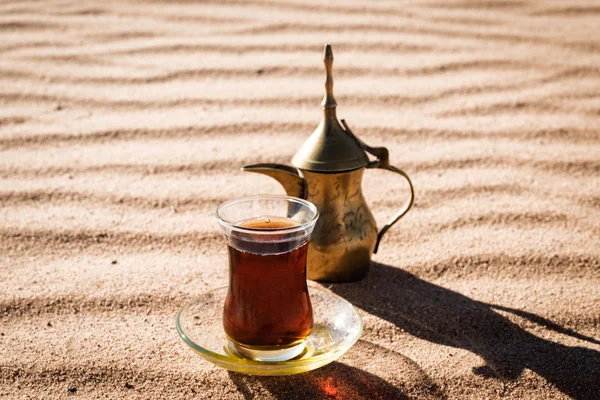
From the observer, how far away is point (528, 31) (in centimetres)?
348

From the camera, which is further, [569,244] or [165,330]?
[569,244]

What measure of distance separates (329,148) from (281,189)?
2.01 feet

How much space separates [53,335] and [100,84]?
1.59m

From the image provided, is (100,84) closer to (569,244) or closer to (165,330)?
(165,330)

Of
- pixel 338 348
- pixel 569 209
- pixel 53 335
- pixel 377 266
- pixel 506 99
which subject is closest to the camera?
pixel 338 348

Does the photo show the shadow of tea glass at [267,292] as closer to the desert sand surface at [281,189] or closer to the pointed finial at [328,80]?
the desert sand surface at [281,189]

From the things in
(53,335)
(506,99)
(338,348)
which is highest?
(506,99)

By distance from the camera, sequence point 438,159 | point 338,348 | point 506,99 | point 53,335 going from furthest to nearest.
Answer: point 506,99, point 438,159, point 53,335, point 338,348

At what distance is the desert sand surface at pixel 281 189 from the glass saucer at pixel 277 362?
0.27ft

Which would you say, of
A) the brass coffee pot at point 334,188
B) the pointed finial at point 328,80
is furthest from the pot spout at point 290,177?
the pointed finial at point 328,80

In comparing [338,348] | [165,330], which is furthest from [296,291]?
[165,330]

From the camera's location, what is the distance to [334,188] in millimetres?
1691

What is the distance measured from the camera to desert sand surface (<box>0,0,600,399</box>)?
1.49 metres

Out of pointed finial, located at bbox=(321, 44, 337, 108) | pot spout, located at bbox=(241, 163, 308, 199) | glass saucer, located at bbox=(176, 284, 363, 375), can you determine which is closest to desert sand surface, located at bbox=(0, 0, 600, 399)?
glass saucer, located at bbox=(176, 284, 363, 375)
